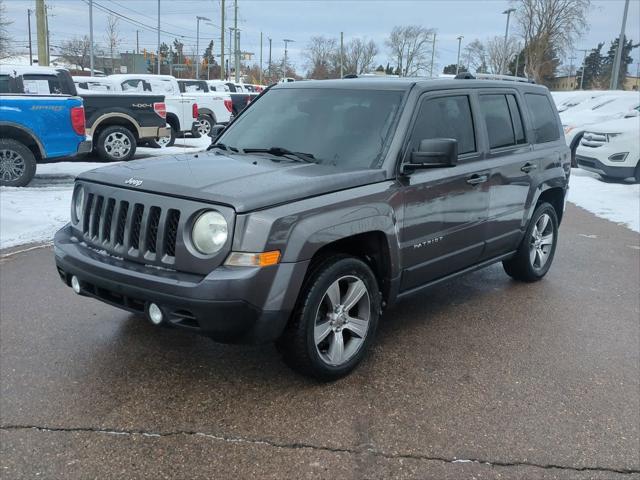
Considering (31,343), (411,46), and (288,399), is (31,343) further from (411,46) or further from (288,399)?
(411,46)

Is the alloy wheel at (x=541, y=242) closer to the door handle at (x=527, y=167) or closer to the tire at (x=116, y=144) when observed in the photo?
the door handle at (x=527, y=167)

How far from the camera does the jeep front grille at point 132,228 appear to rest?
11.1 feet

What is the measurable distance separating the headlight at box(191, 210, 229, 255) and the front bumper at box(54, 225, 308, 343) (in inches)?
5.5

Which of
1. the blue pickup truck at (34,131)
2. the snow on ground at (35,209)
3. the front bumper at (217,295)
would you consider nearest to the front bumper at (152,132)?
the snow on ground at (35,209)

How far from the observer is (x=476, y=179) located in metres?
4.72

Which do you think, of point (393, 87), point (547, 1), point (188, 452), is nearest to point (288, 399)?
point (188, 452)

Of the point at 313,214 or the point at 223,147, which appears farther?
the point at 223,147

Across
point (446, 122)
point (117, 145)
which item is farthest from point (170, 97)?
point (446, 122)

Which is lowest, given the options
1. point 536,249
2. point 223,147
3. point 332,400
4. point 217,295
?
point 332,400

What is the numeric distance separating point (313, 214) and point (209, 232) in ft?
1.91

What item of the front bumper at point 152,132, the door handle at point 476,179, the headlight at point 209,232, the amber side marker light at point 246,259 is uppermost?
the door handle at point 476,179

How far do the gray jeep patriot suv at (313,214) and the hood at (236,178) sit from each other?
0.04ft

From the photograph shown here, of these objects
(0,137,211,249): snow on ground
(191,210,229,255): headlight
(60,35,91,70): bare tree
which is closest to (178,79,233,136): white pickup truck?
(0,137,211,249): snow on ground

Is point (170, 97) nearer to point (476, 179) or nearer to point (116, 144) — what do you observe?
point (116, 144)
